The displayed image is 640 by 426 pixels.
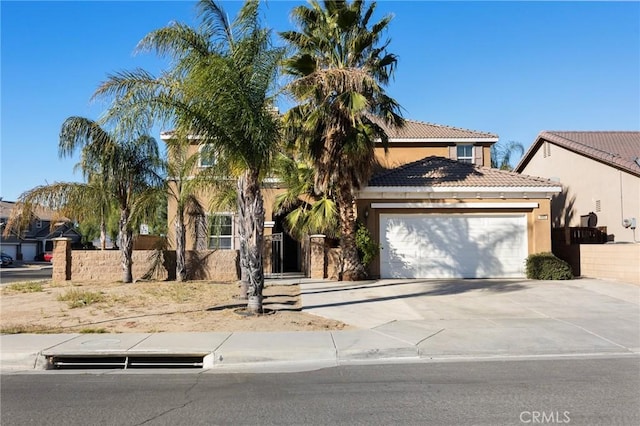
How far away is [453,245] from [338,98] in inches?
288

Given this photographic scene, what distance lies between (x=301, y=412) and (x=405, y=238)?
47.6ft

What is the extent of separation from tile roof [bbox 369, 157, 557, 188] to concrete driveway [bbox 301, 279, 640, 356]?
3.88 meters

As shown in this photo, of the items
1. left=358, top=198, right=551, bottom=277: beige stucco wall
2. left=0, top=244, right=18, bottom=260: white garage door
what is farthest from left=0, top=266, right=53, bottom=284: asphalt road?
left=358, top=198, right=551, bottom=277: beige stucco wall

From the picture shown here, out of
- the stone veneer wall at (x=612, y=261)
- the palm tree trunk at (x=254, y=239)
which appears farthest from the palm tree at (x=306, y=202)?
the stone veneer wall at (x=612, y=261)

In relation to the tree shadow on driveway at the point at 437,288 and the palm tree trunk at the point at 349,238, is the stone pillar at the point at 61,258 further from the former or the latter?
the palm tree trunk at the point at 349,238

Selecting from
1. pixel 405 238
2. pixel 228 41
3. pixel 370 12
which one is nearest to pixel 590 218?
pixel 405 238

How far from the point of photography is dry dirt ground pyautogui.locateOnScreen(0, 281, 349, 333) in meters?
11.2

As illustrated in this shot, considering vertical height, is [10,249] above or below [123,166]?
below

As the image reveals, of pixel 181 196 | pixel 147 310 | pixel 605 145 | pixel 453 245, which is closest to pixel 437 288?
pixel 453 245

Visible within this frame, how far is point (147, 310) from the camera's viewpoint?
43.4 feet

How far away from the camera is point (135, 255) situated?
2073 centimetres

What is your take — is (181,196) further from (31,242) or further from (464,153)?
(31,242)

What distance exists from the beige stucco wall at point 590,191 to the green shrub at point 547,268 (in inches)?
158

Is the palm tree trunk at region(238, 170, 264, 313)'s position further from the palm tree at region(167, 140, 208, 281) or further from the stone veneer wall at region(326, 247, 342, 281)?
the stone veneer wall at region(326, 247, 342, 281)
